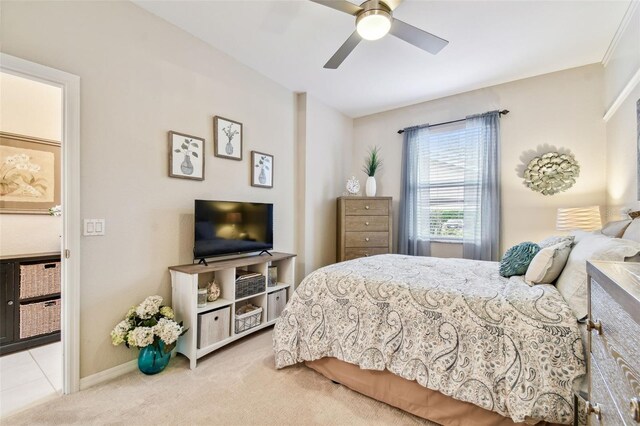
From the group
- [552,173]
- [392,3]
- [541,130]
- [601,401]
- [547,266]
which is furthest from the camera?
[541,130]

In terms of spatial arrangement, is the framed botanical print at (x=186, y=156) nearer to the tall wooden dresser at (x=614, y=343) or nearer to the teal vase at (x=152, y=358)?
the teal vase at (x=152, y=358)

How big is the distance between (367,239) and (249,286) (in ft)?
5.97

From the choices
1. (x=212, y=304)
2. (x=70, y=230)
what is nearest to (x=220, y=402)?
(x=212, y=304)

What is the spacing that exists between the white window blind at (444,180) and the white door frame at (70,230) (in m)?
3.71

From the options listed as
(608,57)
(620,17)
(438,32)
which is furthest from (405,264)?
(608,57)

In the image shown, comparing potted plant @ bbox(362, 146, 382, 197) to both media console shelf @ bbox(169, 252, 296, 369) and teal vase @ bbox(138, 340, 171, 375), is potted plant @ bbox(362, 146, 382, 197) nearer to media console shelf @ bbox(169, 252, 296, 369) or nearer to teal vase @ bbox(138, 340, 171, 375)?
media console shelf @ bbox(169, 252, 296, 369)

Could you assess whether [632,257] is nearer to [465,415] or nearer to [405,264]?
[465,415]

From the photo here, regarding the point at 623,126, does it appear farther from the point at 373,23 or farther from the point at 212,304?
the point at 212,304

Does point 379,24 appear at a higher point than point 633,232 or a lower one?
higher

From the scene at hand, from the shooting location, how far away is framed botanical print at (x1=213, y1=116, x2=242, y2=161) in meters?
2.72

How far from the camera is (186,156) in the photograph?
8.13ft

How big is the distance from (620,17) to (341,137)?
304 cm

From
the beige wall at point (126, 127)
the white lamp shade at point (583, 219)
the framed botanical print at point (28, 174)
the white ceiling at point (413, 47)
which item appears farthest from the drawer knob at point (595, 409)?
the framed botanical print at point (28, 174)

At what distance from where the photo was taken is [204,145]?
262cm
